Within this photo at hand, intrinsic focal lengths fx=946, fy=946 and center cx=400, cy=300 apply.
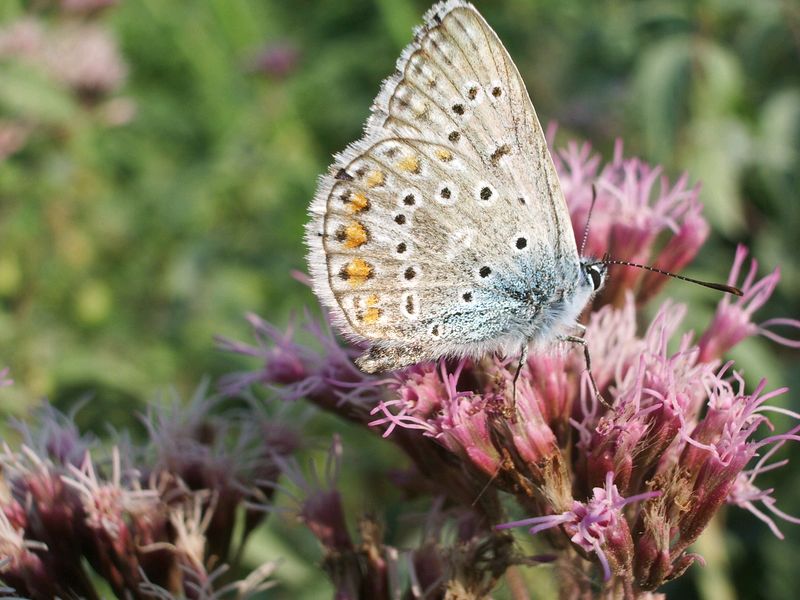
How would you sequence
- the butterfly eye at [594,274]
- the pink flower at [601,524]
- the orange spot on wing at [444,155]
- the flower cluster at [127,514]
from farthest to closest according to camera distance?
1. the flower cluster at [127,514]
2. the butterfly eye at [594,274]
3. the orange spot on wing at [444,155]
4. the pink flower at [601,524]

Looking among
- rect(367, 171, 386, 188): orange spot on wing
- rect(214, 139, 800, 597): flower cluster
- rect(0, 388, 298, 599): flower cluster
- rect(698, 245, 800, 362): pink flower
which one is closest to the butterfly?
rect(367, 171, 386, 188): orange spot on wing

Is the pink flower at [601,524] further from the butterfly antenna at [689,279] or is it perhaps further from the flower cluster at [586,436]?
the butterfly antenna at [689,279]

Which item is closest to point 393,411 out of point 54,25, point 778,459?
point 778,459

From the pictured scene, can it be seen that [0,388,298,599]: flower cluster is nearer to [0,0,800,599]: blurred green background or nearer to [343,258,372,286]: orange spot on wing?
[0,0,800,599]: blurred green background

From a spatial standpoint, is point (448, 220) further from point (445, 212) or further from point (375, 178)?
point (375, 178)

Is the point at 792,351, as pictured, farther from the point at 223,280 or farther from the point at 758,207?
the point at 223,280

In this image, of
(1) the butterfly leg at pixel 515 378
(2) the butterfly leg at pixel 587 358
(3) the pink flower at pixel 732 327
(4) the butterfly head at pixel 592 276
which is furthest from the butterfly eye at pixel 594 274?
(3) the pink flower at pixel 732 327

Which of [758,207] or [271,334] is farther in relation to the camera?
[758,207]
